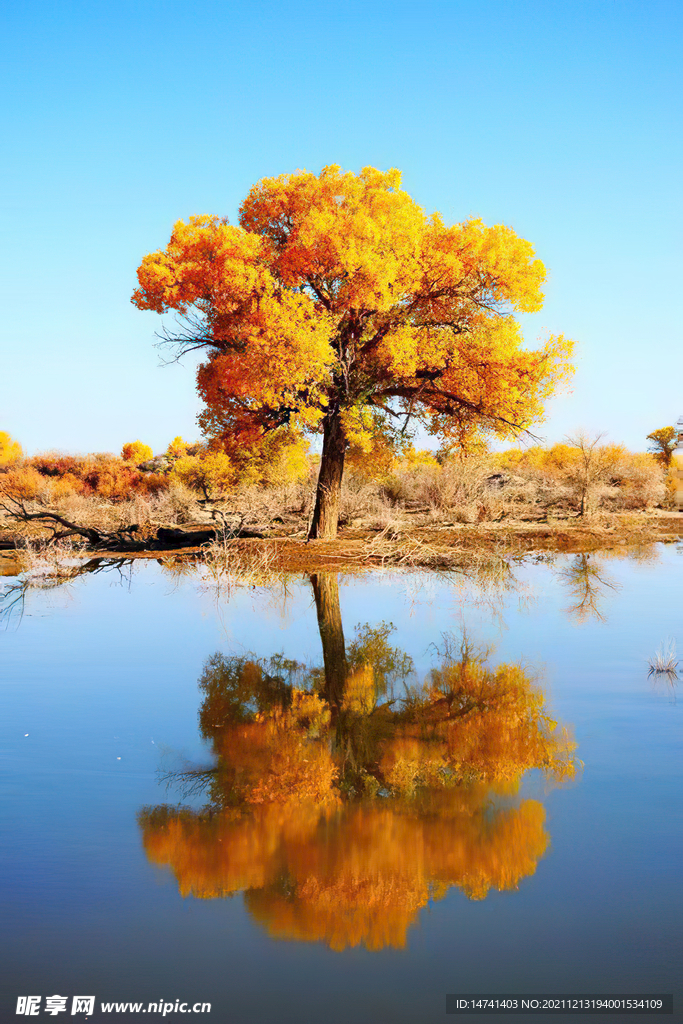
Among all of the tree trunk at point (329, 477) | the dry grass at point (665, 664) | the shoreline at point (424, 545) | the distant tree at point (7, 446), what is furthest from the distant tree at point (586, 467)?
the distant tree at point (7, 446)

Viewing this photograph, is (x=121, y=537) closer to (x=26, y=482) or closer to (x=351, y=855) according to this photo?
(x=351, y=855)

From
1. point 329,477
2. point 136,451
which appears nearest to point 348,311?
point 329,477

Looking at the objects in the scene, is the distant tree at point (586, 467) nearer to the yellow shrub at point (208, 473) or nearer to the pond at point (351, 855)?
the yellow shrub at point (208, 473)

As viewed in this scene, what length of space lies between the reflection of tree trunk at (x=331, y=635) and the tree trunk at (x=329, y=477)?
5.05 meters

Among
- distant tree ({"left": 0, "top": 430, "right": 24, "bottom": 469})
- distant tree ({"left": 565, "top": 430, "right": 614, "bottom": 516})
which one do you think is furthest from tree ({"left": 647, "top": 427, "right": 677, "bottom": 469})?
distant tree ({"left": 0, "top": 430, "right": 24, "bottom": 469})

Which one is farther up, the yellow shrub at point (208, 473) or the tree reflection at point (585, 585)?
the yellow shrub at point (208, 473)

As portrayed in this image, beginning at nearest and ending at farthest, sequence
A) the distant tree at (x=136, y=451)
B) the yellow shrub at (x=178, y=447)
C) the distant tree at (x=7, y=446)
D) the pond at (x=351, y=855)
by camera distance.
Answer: the pond at (x=351, y=855) → the yellow shrub at (x=178, y=447) → the distant tree at (x=136, y=451) → the distant tree at (x=7, y=446)

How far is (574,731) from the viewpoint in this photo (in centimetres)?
574

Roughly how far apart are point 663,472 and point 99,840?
34824mm

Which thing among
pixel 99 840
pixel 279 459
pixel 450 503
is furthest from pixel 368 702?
pixel 450 503

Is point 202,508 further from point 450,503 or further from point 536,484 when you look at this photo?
point 536,484

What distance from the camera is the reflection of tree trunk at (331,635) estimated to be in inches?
279

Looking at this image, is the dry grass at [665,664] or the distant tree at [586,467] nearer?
the dry grass at [665,664]

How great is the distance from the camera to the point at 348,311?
1917 cm
